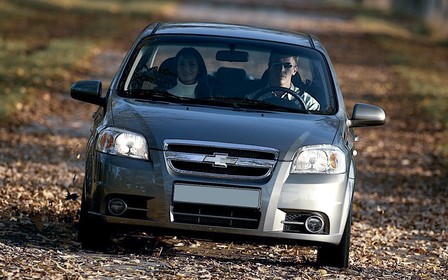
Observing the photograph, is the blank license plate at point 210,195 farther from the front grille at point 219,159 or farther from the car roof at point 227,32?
the car roof at point 227,32

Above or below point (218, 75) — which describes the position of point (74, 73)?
below

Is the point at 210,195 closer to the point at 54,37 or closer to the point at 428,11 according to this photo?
the point at 54,37

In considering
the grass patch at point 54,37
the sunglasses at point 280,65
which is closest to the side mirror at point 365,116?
the sunglasses at point 280,65

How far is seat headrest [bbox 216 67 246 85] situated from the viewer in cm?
888

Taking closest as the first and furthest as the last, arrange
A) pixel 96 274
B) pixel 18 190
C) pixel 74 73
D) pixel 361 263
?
pixel 96 274, pixel 361 263, pixel 18 190, pixel 74 73

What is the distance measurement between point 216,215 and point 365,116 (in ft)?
5.57

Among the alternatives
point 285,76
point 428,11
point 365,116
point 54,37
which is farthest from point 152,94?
point 428,11

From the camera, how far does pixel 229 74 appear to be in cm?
894

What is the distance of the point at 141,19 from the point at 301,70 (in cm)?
3171

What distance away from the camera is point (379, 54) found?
33.4 m

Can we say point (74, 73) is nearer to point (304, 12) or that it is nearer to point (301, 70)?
point (301, 70)

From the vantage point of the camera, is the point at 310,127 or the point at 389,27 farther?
the point at 389,27

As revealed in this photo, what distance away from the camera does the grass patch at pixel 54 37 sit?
1980 centimetres

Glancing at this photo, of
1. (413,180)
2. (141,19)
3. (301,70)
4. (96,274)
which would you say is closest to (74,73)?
(413,180)
